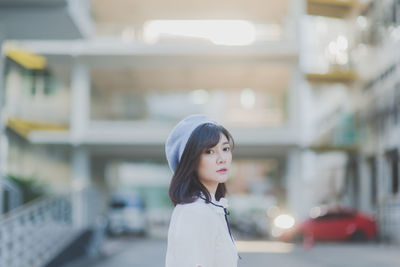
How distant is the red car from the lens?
71.6ft

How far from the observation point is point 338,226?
21969 millimetres

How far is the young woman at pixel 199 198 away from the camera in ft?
6.89

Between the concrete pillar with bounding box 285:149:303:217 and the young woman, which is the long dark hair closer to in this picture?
the young woman

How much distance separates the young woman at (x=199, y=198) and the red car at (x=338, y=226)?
1983 centimetres

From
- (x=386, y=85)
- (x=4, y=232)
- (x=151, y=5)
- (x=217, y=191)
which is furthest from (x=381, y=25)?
(x=217, y=191)

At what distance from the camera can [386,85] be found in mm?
23438

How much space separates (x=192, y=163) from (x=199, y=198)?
0.47 ft

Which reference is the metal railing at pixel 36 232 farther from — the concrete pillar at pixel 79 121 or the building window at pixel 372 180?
the building window at pixel 372 180

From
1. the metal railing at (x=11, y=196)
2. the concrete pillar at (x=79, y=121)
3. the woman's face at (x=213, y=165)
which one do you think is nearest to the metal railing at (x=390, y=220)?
the concrete pillar at (x=79, y=121)

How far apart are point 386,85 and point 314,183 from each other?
1658 cm

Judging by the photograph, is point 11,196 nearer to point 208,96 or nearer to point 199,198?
point 199,198

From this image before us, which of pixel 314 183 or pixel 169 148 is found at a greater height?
pixel 314 183

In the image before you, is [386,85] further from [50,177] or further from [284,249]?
[50,177]

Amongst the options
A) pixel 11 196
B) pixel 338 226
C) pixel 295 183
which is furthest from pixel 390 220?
pixel 11 196
